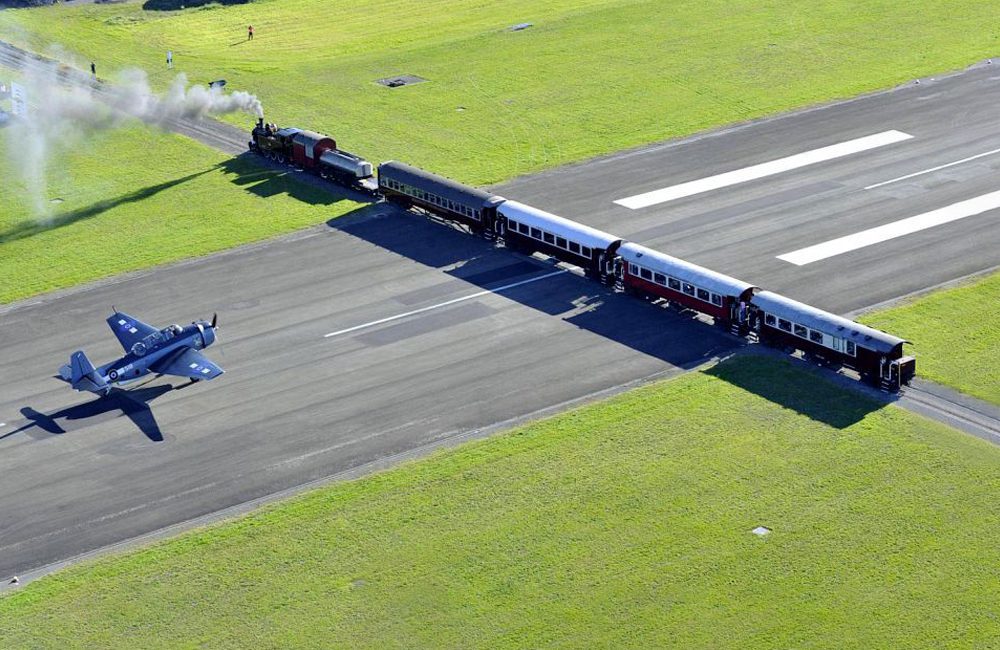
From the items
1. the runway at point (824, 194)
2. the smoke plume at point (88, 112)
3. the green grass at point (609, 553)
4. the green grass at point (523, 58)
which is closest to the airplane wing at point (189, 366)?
the green grass at point (609, 553)

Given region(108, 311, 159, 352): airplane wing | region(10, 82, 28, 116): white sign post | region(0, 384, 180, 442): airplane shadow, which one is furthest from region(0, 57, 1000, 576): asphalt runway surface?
region(10, 82, 28, 116): white sign post

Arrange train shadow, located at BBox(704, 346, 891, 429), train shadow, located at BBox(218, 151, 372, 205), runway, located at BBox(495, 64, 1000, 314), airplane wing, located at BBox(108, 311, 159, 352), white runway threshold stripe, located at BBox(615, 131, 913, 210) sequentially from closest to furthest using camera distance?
train shadow, located at BBox(704, 346, 891, 429), airplane wing, located at BBox(108, 311, 159, 352), runway, located at BBox(495, 64, 1000, 314), white runway threshold stripe, located at BBox(615, 131, 913, 210), train shadow, located at BBox(218, 151, 372, 205)

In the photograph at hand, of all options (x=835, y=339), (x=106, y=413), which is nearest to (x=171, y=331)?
(x=106, y=413)

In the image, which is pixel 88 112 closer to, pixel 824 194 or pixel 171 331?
pixel 171 331

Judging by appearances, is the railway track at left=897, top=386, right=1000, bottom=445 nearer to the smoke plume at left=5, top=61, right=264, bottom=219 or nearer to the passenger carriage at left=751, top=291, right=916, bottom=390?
the passenger carriage at left=751, top=291, right=916, bottom=390

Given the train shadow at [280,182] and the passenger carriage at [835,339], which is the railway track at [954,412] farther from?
the train shadow at [280,182]
